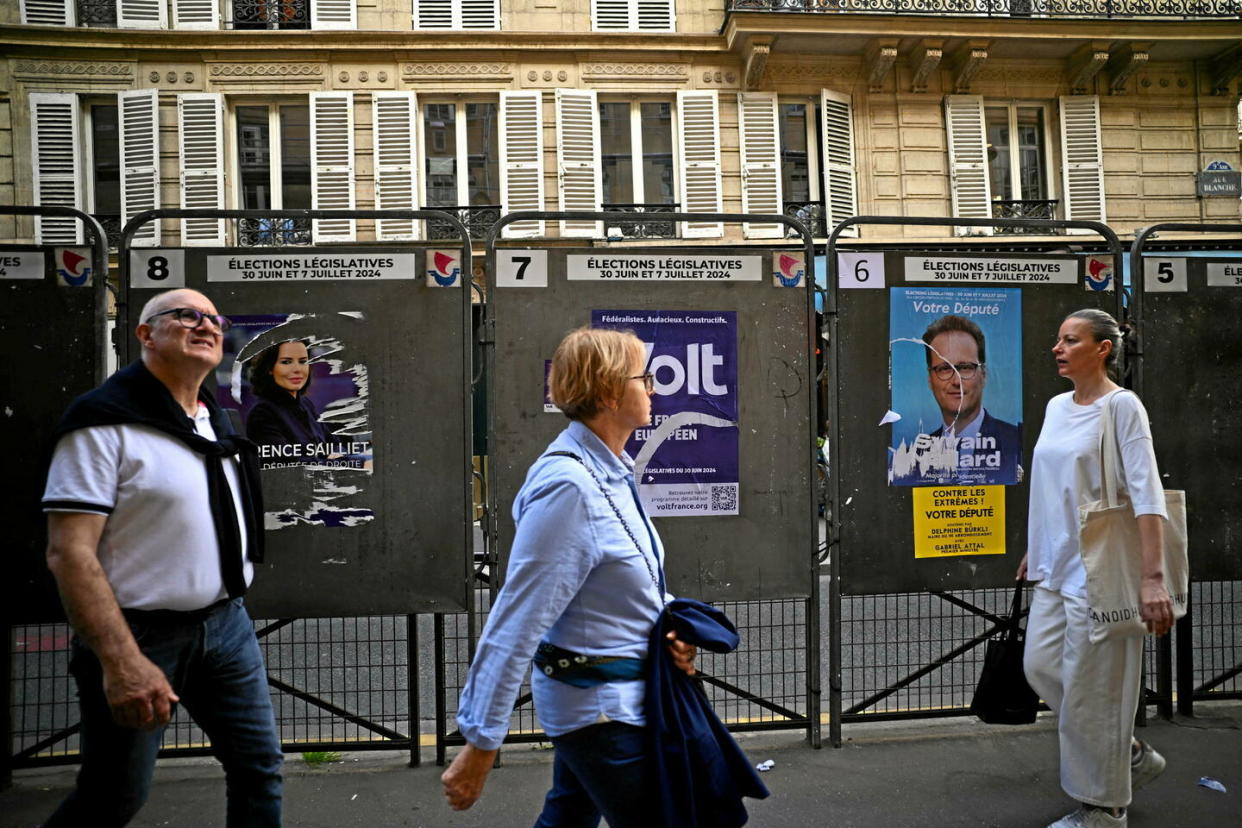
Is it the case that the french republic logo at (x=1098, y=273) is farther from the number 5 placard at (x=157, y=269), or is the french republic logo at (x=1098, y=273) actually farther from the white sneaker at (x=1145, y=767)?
the number 5 placard at (x=157, y=269)

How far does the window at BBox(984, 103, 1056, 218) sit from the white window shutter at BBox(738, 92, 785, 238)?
4.33m

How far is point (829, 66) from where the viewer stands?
18.0 metres

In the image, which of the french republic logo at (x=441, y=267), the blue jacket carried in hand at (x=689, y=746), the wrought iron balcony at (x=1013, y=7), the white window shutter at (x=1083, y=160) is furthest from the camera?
the white window shutter at (x=1083, y=160)

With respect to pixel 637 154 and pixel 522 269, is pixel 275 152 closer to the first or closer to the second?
pixel 637 154

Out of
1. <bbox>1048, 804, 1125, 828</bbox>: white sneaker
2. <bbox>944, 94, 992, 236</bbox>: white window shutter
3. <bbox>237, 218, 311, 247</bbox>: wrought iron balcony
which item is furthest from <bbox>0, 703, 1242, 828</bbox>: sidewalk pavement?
<bbox>944, 94, 992, 236</bbox>: white window shutter

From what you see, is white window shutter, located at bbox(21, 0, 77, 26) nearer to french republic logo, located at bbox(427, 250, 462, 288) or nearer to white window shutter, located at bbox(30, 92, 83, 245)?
white window shutter, located at bbox(30, 92, 83, 245)

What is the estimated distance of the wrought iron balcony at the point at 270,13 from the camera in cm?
1731

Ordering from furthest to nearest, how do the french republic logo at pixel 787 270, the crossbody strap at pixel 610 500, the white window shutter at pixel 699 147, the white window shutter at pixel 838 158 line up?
the white window shutter at pixel 838 158
the white window shutter at pixel 699 147
the french republic logo at pixel 787 270
the crossbody strap at pixel 610 500

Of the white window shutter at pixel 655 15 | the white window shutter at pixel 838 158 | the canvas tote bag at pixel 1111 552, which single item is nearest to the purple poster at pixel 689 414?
the canvas tote bag at pixel 1111 552

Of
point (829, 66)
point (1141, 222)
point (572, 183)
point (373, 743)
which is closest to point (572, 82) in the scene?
point (572, 183)

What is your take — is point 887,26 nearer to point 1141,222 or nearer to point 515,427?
point 1141,222

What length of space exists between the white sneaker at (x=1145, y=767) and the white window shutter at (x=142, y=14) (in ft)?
60.9

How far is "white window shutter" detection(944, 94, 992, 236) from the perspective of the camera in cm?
1789

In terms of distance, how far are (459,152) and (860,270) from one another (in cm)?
1423
